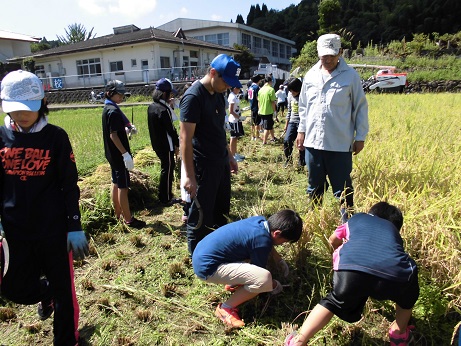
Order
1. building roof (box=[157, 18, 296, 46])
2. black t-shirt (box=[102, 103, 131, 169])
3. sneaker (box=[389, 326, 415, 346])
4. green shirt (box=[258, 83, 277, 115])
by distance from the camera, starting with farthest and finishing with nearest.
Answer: building roof (box=[157, 18, 296, 46]), green shirt (box=[258, 83, 277, 115]), black t-shirt (box=[102, 103, 131, 169]), sneaker (box=[389, 326, 415, 346])

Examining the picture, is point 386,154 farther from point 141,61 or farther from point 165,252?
point 141,61

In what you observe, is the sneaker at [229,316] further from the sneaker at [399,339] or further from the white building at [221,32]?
the white building at [221,32]

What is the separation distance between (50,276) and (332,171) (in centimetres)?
244

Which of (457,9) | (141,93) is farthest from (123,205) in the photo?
(457,9)

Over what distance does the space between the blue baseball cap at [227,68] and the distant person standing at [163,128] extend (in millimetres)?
1843

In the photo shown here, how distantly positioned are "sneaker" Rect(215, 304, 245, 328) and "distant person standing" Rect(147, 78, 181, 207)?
7.51 feet

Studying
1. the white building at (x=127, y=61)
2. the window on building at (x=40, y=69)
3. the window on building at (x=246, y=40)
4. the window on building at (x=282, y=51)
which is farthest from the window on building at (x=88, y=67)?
the window on building at (x=282, y=51)

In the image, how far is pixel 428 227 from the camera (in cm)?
241

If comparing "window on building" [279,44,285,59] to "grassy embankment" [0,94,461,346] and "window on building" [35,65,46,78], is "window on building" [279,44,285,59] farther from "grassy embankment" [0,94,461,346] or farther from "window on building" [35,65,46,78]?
"grassy embankment" [0,94,461,346]

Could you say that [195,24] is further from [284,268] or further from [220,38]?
[284,268]

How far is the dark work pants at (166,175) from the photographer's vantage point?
169 inches

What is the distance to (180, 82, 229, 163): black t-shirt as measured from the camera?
8.33 feet

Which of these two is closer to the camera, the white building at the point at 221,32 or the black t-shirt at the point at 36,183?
the black t-shirt at the point at 36,183

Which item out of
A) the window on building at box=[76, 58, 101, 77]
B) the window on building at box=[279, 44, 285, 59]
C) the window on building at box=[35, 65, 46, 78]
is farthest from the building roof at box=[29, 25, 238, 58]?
the window on building at box=[279, 44, 285, 59]
